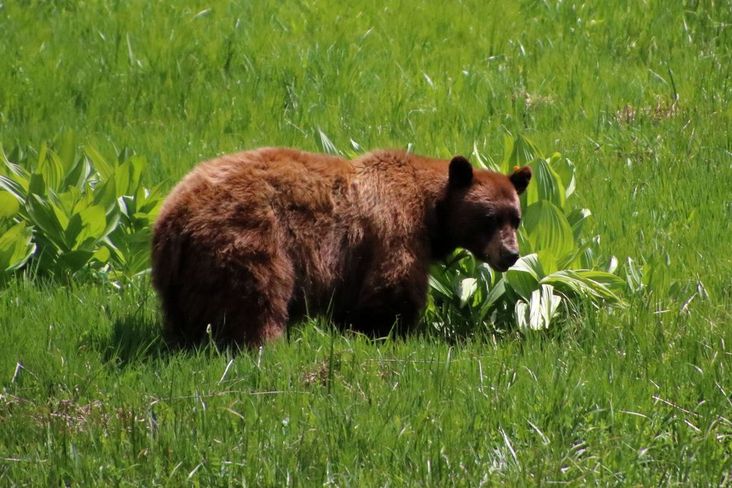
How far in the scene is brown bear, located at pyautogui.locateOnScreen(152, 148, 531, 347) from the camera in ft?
20.3

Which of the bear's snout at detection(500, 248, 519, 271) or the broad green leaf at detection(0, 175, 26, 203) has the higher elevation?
the broad green leaf at detection(0, 175, 26, 203)

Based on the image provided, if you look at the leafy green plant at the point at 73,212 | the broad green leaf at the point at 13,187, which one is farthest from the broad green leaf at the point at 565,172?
the broad green leaf at the point at 13,187

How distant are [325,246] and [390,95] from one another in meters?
4.32

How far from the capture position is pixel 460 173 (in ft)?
23.3

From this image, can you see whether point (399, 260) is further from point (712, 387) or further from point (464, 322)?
point (712, 387)

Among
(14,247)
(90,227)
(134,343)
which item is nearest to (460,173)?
(134,343)

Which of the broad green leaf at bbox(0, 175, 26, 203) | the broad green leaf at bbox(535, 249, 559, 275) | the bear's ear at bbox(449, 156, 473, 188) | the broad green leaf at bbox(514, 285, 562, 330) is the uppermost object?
the bear's ear at bbox(449, 156, 473, 188)

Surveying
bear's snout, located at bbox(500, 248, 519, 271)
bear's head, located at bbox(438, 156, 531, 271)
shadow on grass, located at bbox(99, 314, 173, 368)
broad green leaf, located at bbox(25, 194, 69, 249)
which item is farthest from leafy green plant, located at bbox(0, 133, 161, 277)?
bear's snout, located at bbox(500, 248, 519, 271)

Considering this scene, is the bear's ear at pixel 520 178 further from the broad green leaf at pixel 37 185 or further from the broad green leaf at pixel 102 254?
the broad green leaf at pixel 37 185

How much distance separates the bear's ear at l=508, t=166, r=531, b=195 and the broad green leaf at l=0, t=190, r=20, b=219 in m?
3.30

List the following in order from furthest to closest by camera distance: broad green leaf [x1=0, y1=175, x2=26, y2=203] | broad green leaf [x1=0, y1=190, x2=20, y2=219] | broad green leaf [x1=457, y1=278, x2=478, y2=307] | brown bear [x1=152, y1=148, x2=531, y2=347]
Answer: broad green leaf [x1=0, y1=175, x2=26, y2=203] < broad green leaf [x1=0, y1=190, x2=20, y2=219] < broad green leaf [x1=457, y1=278, x2=478, y2=307] < brown bear [x1=152, y1=148, x2=531, y2=347]

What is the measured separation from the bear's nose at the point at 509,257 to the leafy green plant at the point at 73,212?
2493 millimetres

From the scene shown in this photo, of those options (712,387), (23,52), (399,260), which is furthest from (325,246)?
(23,52)

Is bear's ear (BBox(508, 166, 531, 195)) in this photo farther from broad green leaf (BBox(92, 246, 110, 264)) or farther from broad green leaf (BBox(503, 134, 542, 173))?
broad green leaf (BBox(92, 246, 110, 264))
